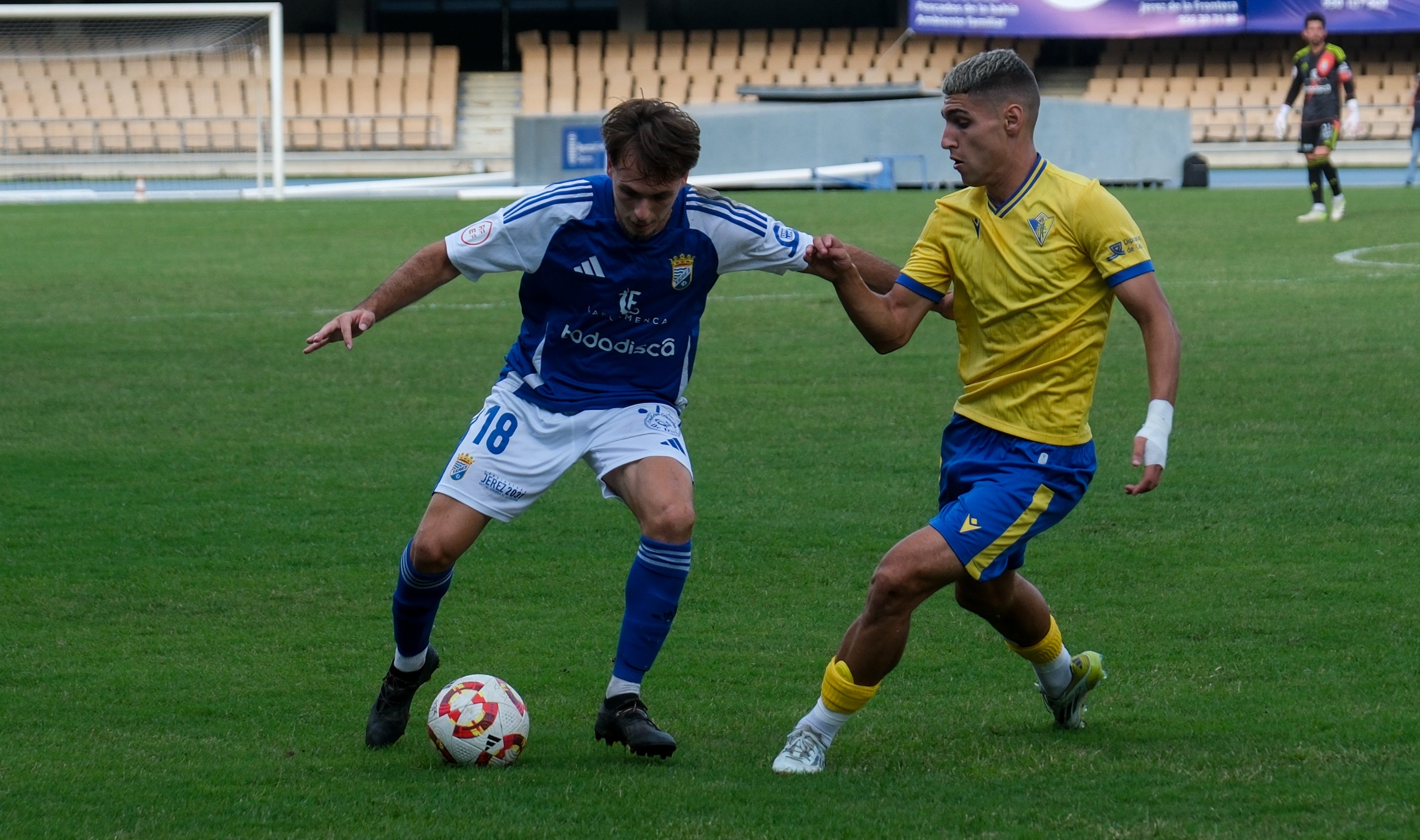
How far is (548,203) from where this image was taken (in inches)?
168

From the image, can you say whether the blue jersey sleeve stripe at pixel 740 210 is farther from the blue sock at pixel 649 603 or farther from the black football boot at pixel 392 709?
the black football boot at pixel 392 709

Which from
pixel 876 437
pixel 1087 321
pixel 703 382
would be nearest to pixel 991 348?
pixel 1087 321

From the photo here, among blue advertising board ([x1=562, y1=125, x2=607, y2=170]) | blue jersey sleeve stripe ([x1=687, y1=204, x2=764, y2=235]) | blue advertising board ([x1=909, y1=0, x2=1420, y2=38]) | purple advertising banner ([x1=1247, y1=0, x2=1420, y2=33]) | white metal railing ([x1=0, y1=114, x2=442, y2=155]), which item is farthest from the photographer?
blue advertising board ([x1=909, y1=0, x2=1420, y2=38])

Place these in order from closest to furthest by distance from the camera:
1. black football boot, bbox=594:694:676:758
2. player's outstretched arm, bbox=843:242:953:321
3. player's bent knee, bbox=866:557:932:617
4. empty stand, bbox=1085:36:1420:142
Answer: player's bent knee, bbox=866:557:932:617 < black football boot, bbox=594:694:676:758 < player's outstretched arm, bbox=843:242:953:321 < empty stand, bbox=1085:36:1420:142

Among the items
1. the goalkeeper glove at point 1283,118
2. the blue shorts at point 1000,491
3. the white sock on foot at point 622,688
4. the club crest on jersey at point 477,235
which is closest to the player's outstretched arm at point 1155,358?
the blue shorts at point 1000,491

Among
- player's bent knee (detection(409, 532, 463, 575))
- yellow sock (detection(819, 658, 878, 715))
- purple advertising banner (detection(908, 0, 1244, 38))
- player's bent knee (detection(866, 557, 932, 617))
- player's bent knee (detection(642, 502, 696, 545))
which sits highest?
player's bent knee (detection(866, 557, 932, 617))

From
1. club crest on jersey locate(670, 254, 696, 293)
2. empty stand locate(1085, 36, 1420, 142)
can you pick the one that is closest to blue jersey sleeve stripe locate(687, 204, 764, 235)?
club crest on jersey locate(670, 254, 696, 293)

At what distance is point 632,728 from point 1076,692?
119 cm

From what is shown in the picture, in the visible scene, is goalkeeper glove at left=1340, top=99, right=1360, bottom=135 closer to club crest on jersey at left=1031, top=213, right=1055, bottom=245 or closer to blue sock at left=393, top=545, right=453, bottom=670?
club crest on jersey at left=1031, top=213, right=1055, bottom=245

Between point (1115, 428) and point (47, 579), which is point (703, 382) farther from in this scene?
point (47, 579)

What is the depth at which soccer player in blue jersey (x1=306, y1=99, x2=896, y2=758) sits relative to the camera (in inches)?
163

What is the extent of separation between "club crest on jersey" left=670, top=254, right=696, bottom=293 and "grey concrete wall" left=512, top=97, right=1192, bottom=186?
2295 centimetres

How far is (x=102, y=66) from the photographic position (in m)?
31.4

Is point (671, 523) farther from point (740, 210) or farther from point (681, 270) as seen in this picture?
point (740, 210)
